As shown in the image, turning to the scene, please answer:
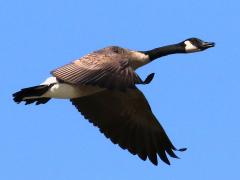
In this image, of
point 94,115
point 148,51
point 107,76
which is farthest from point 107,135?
point 107,76

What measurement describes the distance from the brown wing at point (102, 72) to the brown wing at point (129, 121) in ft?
7.29

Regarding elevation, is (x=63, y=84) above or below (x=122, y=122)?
above

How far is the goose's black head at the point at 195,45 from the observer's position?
747 inches

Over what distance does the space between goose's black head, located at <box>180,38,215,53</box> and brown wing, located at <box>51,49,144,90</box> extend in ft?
7.95

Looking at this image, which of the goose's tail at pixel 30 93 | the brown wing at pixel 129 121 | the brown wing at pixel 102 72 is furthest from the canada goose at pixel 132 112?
the brown wing at pixel 102 72

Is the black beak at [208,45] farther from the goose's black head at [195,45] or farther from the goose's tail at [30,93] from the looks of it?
the goose's tail at [30,93]

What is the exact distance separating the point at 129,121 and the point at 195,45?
228 centimetres

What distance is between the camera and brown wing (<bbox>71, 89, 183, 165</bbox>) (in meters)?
19.0

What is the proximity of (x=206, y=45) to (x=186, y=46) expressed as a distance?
0.45 metres

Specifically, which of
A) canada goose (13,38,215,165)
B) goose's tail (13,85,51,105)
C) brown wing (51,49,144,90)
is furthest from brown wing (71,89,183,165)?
brown wing (51,49,144,90)

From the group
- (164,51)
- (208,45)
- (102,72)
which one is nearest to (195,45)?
(208,45)

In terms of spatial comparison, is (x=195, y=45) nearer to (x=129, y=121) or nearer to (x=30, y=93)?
(x=129, y=121)

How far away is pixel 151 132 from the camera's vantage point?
756 inches

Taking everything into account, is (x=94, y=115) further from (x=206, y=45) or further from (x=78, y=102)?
(x=206, y=45)
